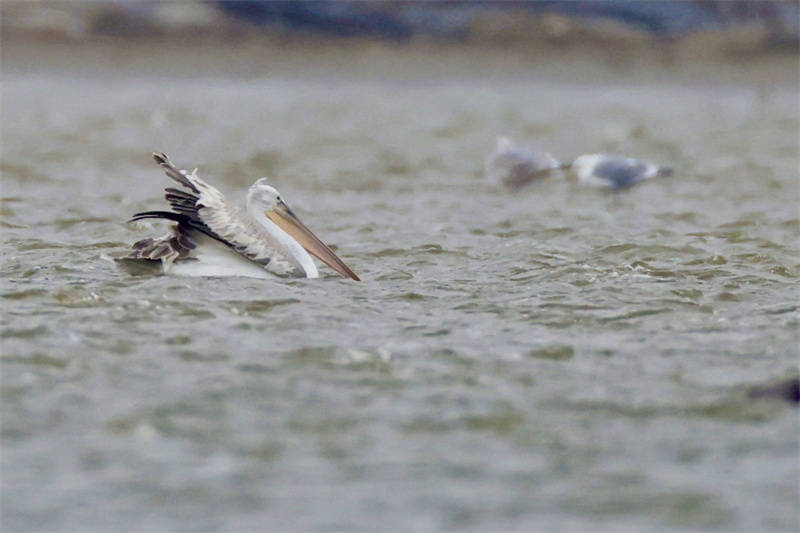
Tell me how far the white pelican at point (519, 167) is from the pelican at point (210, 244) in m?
4.84

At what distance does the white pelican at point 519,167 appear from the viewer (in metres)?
12.9

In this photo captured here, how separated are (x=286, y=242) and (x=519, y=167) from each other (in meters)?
5.05

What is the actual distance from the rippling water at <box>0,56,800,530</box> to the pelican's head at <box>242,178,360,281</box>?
0.67 feet

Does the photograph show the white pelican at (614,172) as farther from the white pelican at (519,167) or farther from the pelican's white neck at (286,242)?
the pelican's white neck at (286,242)

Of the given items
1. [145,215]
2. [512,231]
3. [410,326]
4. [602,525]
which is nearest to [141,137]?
[512,231]

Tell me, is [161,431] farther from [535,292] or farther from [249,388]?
[535,292]

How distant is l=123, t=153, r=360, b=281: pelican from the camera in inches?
313

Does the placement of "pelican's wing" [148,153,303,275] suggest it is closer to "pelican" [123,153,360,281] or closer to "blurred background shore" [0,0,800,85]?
"pelican" [123,153,360,281]

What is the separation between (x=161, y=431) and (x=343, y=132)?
42.8 feet

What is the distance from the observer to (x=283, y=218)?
8539 millimetres

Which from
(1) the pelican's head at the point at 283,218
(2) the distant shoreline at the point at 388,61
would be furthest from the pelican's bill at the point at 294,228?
(2) the distant shoreline at the point at 388,61

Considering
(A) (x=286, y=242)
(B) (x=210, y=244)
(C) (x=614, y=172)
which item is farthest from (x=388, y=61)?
(B) (x=210, y=244)

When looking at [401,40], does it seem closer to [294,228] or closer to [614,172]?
[614,172]

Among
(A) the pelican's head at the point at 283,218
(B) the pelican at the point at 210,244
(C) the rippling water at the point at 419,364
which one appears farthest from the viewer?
(A) the pelican's head at the point at 283,218
